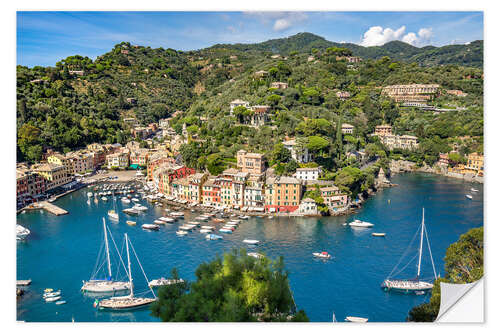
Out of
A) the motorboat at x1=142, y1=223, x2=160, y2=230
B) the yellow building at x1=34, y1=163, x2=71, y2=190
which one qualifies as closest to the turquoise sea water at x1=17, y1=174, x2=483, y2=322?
the motorboat at x1=142, y1=223, x2=160, y2=230

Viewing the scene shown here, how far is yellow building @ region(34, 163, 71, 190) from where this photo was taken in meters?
15.6

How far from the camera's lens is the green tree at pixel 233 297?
4496 mm

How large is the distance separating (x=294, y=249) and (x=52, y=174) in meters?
11.6

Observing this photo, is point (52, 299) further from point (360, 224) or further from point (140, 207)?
point (360, 224)

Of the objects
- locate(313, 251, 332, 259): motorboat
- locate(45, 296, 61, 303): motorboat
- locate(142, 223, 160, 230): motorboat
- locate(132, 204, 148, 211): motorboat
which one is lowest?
locate(45, 296, 61, 303): motorboat

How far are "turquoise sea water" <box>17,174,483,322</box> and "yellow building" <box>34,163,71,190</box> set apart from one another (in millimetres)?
1192

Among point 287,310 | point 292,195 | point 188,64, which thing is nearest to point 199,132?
point 292,195

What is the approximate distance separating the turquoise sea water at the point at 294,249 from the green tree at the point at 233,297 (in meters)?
2.64

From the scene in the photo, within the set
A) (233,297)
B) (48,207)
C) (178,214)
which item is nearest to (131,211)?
(178,214)

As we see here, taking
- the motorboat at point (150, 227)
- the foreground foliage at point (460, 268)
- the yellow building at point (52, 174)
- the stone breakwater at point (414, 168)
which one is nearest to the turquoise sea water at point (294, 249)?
the motorboat at point (150, 227)

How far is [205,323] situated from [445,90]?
84.1 ft

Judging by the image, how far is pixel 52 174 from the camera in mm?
15836

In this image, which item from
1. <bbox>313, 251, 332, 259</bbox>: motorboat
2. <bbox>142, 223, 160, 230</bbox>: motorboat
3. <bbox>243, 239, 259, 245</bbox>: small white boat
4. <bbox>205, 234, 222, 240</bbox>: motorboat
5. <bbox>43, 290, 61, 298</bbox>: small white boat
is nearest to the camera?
<bbox>43, 290, 61, 298</bbox>: small white boat

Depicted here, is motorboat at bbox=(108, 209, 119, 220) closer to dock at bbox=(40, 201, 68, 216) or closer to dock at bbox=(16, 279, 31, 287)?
dock at bbox=(40, 201, 68, 216)
